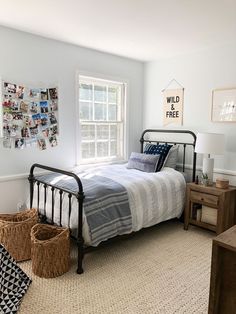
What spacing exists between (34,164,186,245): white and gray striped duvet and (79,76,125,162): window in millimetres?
424

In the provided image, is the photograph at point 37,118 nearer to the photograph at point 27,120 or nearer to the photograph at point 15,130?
the photograph at point 27,120

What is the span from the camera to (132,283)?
6.99 ft

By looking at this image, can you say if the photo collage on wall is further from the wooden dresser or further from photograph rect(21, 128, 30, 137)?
the wooden dresser

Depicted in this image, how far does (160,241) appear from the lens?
2.95 metres

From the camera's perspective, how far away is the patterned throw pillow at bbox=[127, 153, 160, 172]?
3490 mm

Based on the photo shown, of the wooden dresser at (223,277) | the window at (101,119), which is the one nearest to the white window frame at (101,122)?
the window at (101,119)

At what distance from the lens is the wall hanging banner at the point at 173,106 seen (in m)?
3.81

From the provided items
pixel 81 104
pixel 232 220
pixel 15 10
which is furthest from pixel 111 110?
pixel 232 220

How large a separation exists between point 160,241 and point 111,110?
2.08 metres

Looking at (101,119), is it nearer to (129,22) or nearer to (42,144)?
(42,144)

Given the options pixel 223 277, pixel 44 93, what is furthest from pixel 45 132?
pixel 223 277

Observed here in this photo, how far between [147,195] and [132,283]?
0.96 m

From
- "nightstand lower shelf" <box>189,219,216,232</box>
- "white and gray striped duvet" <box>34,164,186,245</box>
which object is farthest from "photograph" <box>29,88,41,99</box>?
"nightstand lower shelf" <box>189,219,216,232</box>

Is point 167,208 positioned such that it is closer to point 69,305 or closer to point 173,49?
point 69,305
